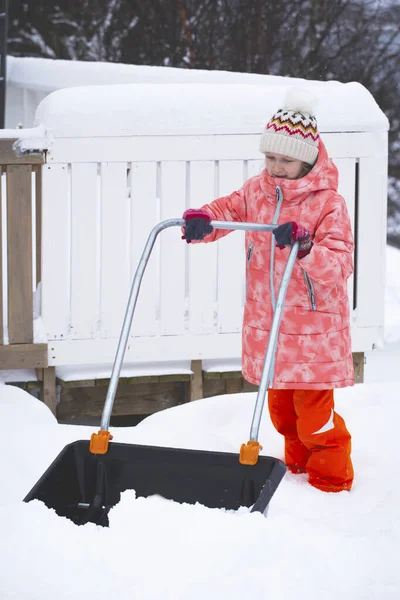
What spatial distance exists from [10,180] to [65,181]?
260 millimetres

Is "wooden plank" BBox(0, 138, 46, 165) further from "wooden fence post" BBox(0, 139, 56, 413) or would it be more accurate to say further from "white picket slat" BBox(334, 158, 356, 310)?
"white picket slat" BBox(334, 158, 356, 310)

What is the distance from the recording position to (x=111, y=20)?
11109 millimetres

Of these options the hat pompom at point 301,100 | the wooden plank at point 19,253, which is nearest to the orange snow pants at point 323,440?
the hat pompom at point 301,100

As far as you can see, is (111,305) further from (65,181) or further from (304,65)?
(304,65)

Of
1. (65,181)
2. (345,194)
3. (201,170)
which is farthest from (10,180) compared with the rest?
(345,194)

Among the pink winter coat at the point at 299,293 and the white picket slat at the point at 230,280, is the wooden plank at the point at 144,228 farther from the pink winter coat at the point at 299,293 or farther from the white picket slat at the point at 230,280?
the pink winter coat at the point at 299,293

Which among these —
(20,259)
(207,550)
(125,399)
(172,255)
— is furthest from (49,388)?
(207,550)

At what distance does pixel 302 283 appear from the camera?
3287 millimetres

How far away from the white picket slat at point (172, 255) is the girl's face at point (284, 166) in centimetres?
132

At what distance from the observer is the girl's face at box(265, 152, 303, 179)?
10.6 ft

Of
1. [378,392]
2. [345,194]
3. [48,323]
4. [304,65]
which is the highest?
[304,65]

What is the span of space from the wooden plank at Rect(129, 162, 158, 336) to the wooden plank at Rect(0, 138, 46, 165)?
464 mm

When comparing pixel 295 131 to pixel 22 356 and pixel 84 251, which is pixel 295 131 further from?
pixel 22 356

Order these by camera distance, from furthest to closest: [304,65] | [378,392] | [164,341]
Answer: [304,65] < [164,341] < [378,392]
